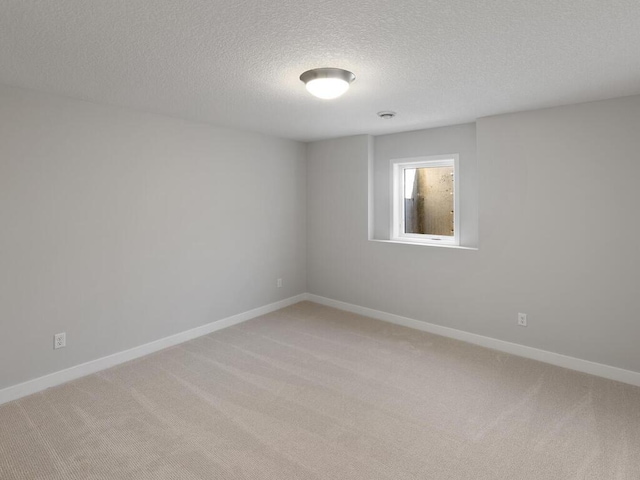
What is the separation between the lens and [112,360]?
320 cm

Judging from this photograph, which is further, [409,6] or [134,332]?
[134,332]

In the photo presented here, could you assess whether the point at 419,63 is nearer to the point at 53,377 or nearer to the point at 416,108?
the point at 416,108

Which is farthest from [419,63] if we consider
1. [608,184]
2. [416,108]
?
[608,184]

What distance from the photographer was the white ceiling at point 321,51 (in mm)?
1595

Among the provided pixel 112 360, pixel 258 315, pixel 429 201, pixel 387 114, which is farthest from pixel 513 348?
pixel 112 360

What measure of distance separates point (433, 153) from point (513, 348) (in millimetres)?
2206

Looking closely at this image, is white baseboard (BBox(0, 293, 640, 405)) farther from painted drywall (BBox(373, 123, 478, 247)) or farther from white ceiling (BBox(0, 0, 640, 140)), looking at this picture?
white ceiling (BBox(0, 0, 640, 140))

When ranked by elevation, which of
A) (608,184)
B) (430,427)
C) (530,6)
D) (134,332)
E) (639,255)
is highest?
(530,6)

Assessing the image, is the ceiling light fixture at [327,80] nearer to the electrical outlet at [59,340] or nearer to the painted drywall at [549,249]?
the painted drywall at [549,249]

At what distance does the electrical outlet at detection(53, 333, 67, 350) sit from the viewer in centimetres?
288

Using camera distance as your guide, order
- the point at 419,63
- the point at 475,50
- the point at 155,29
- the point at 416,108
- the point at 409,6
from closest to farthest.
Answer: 1. the point at 409,6
2. the point at 155,29
3. the point at 475,50
4. the point at 419,63
5. the point at 416,108

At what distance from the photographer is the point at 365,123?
3.87 meters

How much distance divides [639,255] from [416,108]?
6.96 feet

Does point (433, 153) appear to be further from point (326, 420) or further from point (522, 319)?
point (326, 420)
